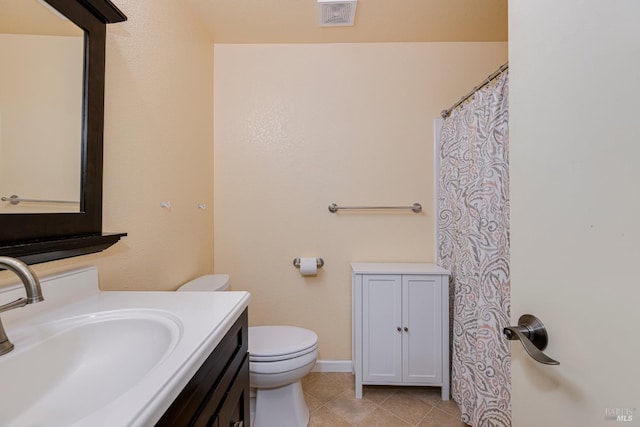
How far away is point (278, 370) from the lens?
132 centimetres

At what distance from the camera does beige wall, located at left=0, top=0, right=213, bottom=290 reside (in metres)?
1.05

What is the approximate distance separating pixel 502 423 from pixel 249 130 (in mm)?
2140

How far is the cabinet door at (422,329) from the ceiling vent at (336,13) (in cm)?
162

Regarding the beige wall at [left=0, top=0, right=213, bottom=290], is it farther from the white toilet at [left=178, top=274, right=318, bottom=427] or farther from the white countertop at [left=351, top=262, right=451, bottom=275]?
the white countertop at [left=351, top=262, right=451, bottom=275]

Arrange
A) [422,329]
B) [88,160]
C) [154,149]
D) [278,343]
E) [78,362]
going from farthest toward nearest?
[422,329]
[278,343]
[154,149]
[88,160]
[78,362]

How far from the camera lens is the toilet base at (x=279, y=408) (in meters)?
1.41

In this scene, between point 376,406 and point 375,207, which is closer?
point 376,406

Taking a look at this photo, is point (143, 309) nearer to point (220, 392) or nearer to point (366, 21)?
point (220, 392)

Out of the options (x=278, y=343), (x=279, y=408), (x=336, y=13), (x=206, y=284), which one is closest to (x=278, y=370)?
(x=278, y=343)

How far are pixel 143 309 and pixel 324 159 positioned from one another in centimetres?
144

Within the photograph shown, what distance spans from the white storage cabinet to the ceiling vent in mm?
1552

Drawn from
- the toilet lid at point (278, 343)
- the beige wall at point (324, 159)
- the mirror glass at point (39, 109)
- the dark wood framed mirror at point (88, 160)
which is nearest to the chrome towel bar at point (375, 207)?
the beige wall at point (324, 159)

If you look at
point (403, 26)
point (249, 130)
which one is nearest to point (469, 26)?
point (403, 26)

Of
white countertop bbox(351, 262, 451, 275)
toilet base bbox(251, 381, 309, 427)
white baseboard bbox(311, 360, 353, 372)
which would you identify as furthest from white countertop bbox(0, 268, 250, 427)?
white baseboard bbox(311, 360, 353, 372)
